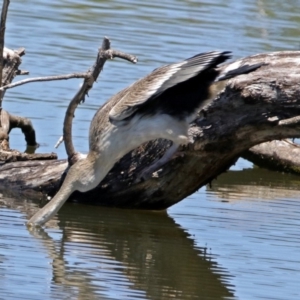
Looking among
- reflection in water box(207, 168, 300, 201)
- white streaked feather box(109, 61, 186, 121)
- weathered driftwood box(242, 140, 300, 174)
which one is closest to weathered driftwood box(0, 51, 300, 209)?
white streaked feather box(109, 61, 186, 121)

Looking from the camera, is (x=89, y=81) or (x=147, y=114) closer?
(x=147, y=114)

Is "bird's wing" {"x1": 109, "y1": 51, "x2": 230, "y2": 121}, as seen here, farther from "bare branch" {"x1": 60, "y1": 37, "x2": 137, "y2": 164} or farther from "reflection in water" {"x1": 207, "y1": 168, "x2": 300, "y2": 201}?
"reflection in water" {"x1": 207, "y1": 168, "x2": 300, "y2": 201}

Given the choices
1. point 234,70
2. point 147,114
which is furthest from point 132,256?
point 234,70

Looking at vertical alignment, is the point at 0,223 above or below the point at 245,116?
below

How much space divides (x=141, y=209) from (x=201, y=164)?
0.78 metres

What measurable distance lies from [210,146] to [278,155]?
2.71m

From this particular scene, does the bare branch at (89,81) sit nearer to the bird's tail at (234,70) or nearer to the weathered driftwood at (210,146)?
the weathered driftwood at (210,146)

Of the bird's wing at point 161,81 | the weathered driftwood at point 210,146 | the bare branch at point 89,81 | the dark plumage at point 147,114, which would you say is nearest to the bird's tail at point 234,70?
the dark plumage at point 147,114

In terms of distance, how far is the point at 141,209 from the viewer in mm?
8875

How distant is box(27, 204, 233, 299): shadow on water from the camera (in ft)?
22.8

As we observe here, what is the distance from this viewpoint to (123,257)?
301 inches

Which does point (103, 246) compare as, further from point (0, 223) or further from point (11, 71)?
point (11, 71)

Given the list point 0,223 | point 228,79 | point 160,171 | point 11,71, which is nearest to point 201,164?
point 160,171

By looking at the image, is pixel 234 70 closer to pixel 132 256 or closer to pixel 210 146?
pixel 210 146
